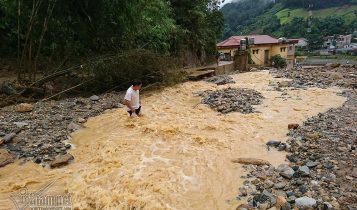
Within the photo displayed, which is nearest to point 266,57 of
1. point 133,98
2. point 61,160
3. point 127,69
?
point 127,69

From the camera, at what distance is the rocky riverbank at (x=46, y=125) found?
689 cm

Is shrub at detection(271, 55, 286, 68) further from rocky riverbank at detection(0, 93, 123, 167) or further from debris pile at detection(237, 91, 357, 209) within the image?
debris pile at detection(237, 91, 357, 209)

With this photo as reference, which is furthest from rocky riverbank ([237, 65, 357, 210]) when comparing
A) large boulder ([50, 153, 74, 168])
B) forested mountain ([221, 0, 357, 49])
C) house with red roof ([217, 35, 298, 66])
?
forested mountain ([221, 0, 357, 49])

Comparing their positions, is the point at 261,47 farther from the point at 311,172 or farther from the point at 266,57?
the point at 311,172

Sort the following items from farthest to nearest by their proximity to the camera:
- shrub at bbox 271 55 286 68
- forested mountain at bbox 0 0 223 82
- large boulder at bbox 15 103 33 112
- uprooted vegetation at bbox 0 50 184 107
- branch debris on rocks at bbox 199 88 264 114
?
shrub at bbox 271 55 286 68 < forested mountain at bbox 0 0 223 82 < uprooted vegetation at bbox 0 50 184 107 < branch debris on rocks at bbox 199 88 264 114 < large boulder at bbox 15 103 33 112

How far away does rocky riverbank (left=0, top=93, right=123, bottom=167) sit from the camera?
689cm

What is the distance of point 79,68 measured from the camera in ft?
41.4

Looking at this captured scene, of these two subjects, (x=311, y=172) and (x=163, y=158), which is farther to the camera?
(x=163, y=158)

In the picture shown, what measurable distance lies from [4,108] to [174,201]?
709 cm

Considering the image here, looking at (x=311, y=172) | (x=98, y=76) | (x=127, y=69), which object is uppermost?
(x=127, y=69)

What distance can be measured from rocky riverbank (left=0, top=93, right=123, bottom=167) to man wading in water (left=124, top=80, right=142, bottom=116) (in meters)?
1.41

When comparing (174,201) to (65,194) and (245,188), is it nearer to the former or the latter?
(245,188)

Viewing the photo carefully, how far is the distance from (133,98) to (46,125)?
2277 millimetres

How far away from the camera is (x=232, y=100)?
11641 mm
